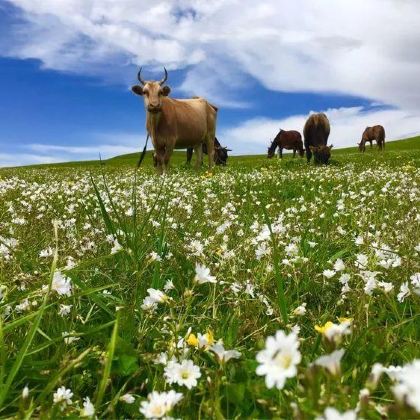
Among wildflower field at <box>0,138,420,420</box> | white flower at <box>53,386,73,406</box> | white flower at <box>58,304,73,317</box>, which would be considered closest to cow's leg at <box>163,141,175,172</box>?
wildflower field at <box>0,138,420,420</box>

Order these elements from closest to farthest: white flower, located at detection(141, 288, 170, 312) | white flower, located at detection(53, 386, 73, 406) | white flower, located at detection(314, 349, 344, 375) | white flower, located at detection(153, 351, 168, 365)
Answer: white flower, located at detection(314, 349, 344, 375) → white flower, located at detection(53, 386, 73, 406) → white flower, located at detection(153, 351, 168, 365) → white flower, located at detection(141, 288, 170, 312)

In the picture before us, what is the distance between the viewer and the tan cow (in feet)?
63.3

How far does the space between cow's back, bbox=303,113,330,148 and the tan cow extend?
467 inches

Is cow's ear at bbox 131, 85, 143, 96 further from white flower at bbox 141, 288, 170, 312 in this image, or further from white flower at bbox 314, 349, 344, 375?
white flower at bbox 314, 349, 344, 375

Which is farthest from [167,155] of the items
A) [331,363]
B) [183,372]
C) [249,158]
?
[249,158]

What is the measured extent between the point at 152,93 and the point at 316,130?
1711cm

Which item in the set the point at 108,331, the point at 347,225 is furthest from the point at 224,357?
the point at 347,225

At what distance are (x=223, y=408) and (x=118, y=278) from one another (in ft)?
6.22

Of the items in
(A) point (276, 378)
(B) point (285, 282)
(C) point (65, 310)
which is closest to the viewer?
(A) point (276, 378)

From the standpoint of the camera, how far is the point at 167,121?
20.2 metres

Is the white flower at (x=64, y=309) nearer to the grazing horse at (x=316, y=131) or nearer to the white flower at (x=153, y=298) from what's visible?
the white flower at (x=153, y=298)

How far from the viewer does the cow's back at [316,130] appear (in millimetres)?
33500

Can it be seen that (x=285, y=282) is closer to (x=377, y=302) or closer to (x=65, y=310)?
(x=377, y=302)

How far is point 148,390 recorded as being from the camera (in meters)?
2.64
